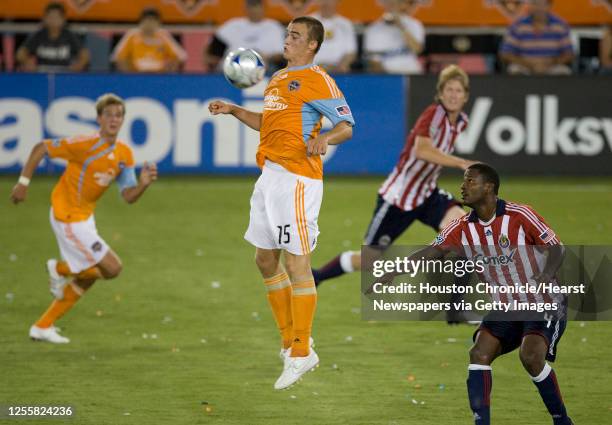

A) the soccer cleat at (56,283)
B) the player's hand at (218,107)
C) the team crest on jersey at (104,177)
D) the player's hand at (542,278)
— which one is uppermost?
the player's hand at (218,107)

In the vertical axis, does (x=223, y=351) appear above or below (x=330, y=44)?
below

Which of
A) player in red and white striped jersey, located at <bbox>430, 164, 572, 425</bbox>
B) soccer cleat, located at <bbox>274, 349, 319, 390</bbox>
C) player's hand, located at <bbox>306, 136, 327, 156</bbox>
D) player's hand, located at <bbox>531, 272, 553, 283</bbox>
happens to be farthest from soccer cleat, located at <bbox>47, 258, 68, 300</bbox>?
player's hand, located at <bbox>531, 272, 553, 283</bbox>

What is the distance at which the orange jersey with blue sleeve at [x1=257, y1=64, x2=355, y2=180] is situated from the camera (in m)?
8.03

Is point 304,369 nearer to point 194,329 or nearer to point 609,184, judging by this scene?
point 194,329

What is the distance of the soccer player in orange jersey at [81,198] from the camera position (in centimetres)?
973

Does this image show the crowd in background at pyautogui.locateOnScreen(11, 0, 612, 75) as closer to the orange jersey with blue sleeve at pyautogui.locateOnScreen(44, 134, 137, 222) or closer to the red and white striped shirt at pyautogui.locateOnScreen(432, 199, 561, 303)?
the orange jersey with blue sleeve at pyautogui.locateOnScreen(44, 134, 137, 222)

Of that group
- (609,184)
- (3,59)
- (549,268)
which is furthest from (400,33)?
(549,268)

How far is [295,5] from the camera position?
67.7 ft

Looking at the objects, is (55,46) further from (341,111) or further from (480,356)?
(480,356)

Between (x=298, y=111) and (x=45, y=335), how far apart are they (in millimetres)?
2918

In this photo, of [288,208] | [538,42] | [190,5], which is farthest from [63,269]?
[190,5]

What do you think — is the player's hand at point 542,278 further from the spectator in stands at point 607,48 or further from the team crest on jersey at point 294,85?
the spectator in stands at point 607,48

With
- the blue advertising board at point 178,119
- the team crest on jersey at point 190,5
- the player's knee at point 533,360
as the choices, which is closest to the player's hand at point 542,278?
the player's knee at point 533,360

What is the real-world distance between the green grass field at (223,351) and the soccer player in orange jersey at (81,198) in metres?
0.35
